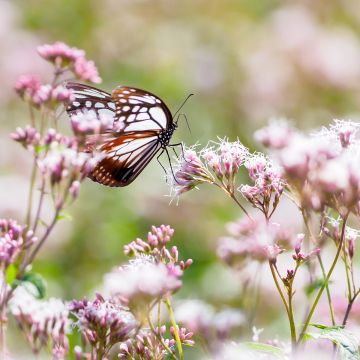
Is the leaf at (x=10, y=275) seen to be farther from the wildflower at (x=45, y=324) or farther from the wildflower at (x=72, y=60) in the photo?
the wildflower at (x=72, y=60)

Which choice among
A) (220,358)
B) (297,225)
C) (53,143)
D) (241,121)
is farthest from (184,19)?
(220,358)

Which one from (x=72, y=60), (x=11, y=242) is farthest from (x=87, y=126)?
(x=72, y=60)

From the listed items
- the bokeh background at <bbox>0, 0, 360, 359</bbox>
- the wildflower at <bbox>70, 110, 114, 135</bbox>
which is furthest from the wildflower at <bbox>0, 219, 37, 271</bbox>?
the bokeh background at <bbox>0, 0, 360, 359</bbox>

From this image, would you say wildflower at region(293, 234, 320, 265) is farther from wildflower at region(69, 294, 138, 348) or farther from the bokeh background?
the bokeh background

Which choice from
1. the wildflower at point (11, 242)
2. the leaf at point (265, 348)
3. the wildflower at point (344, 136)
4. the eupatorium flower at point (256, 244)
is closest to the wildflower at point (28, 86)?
the wildflower at point (11, 242)

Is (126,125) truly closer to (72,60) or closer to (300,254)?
(72,60)

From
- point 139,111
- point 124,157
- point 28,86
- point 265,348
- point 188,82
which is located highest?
point 188,82
